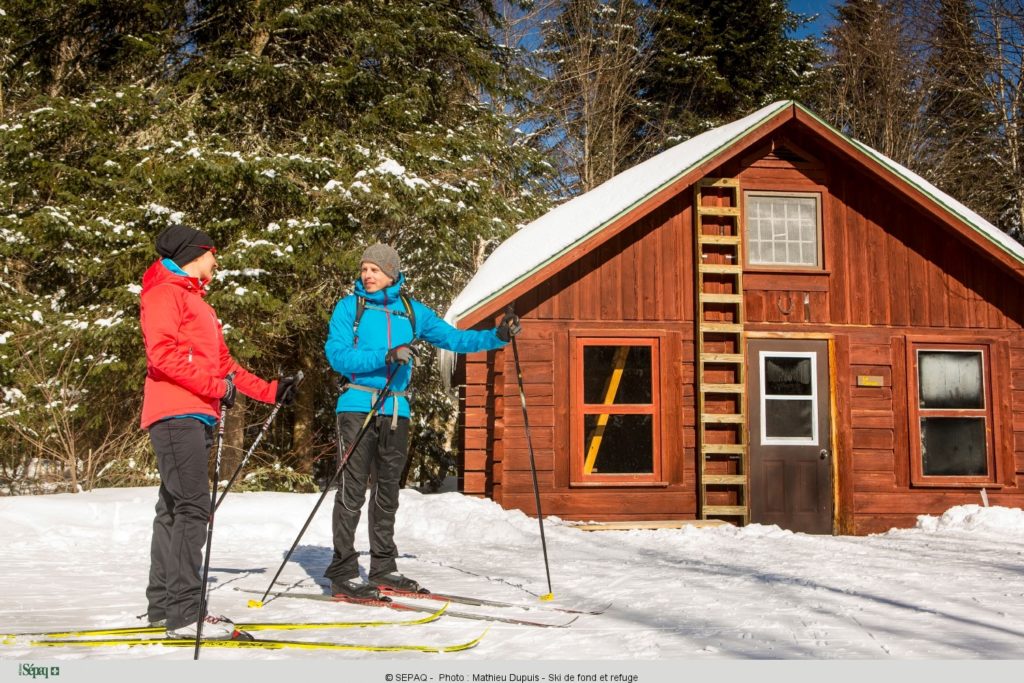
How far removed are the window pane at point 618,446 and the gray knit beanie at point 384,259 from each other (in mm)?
5735

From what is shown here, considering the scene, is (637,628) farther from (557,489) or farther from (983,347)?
(983,347)

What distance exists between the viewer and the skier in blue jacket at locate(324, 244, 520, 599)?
5.30 m

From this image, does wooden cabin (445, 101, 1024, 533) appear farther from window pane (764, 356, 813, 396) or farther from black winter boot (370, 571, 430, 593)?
black winter boot (370, 571, 430, 593)

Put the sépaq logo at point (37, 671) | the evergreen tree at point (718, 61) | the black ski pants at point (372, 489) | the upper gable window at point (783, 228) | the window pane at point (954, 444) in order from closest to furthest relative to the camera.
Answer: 1. the sépaq logo at point (37, 671)
2. the black ski pants at point (372, 489)
3. the window pane at point (954, 444)
4. the upper gable window at point (783, 228)
5. the evergreen tree at point (718, 61)

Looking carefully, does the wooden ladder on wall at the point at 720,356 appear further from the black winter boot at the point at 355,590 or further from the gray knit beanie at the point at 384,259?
the black winter boot at the point at 355,590

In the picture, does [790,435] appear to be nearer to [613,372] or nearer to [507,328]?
[613,372]

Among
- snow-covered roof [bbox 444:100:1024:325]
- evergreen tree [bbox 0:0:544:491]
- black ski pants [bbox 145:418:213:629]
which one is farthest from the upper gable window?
black ski pants [bbox 145:418:213:629]

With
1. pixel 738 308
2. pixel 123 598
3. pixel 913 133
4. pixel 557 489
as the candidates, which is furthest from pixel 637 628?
pixel 913 133

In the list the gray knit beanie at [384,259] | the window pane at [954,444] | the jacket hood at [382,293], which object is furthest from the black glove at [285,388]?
the window pane at [954,444]

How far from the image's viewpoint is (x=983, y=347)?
11.0m

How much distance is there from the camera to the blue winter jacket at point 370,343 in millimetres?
5312

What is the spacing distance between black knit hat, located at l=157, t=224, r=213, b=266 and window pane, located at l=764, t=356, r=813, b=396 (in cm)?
787

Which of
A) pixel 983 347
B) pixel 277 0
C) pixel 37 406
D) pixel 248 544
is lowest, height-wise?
pixel 248 544

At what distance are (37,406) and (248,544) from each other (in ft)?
19.0
